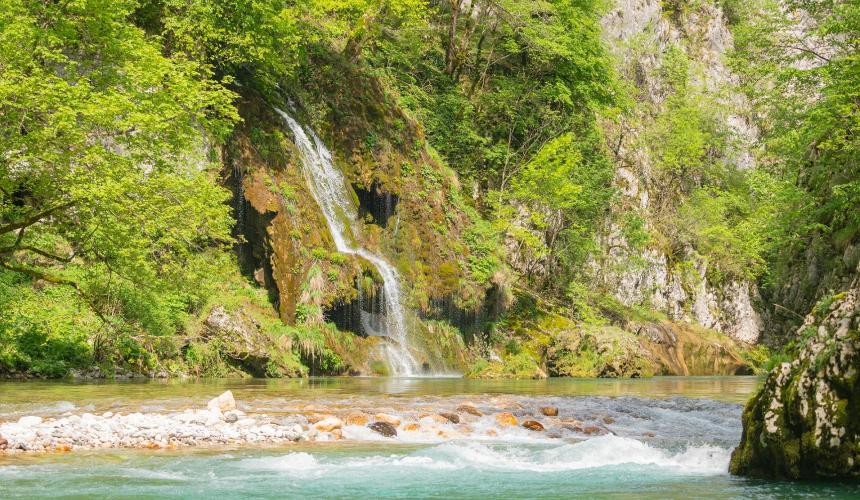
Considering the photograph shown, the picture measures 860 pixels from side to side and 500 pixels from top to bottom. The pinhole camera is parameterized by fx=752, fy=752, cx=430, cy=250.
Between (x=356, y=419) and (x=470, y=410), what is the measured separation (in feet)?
6.82

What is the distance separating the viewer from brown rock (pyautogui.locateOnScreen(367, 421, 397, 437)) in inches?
416

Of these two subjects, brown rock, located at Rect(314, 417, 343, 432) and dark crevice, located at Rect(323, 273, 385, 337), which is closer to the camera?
brown rock, located at Rect(314, 417, 343, 432)

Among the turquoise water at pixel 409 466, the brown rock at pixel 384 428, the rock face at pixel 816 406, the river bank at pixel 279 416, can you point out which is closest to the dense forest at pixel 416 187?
the rock face at pixel 816 406

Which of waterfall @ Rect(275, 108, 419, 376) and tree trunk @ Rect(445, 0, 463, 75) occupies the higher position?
tree trunk @ Rect(445, 0, 463, 75)

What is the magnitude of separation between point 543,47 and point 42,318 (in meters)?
26.1

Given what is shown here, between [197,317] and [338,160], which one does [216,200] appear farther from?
[338,160]

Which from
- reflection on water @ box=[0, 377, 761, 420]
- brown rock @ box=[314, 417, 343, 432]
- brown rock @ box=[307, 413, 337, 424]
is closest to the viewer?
brown rock @ box=[314, 417, 343, 432]

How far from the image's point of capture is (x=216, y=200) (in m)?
17.2

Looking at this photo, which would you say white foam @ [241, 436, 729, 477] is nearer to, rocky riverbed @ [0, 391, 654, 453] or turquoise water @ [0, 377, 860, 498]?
turquoise water @ [0, 377, 860, 498]

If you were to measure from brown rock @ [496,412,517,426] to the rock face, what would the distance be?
4.55 meters

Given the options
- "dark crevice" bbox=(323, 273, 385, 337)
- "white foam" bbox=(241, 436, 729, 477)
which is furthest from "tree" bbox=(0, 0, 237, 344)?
"white foam" bbox=(241, 436, 729, 477)

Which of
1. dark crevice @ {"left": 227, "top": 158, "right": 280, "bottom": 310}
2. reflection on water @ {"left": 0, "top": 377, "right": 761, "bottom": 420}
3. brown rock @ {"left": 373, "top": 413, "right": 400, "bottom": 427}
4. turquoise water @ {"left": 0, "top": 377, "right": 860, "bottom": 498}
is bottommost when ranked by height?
turquoise water @ {"left": 0, "top": 377, "right": 860, "bottom": 498}

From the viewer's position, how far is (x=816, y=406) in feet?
22.3

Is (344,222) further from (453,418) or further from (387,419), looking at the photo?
(387,419)
